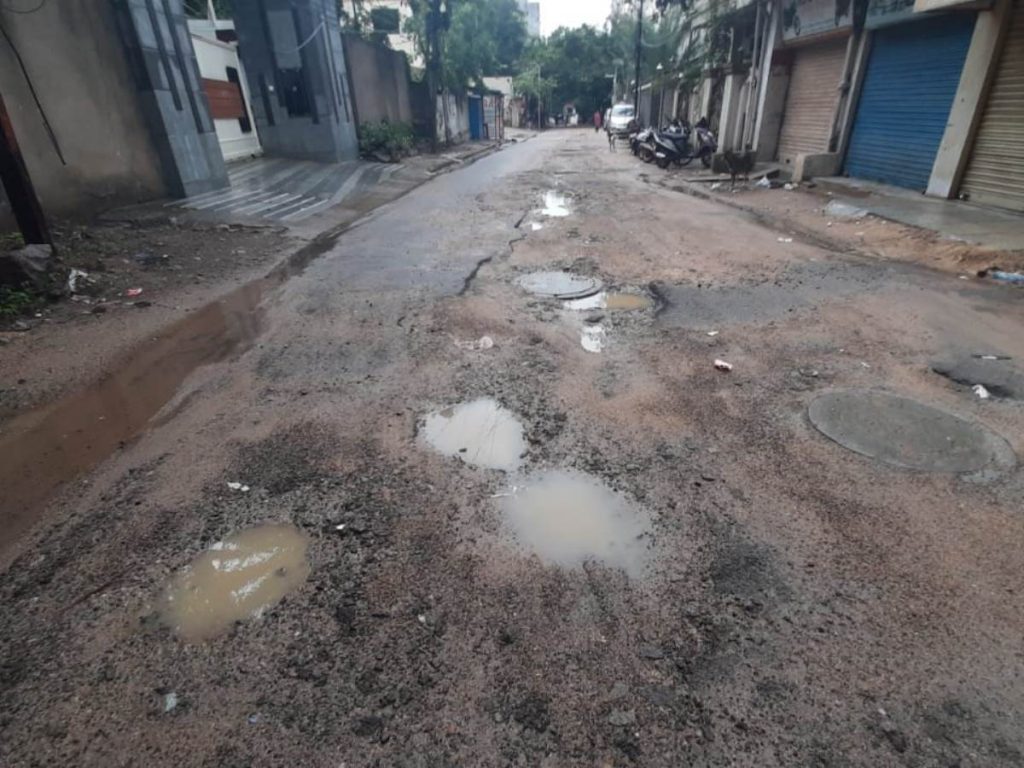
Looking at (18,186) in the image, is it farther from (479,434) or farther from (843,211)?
(843,211)

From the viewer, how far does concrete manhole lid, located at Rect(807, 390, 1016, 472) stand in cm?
291

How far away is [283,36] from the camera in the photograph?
15.3 meters

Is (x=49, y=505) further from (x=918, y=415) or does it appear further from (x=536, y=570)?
(x=918, y=415)

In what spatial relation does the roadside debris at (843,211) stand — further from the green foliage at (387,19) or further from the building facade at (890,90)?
the green foliage at (387,19)

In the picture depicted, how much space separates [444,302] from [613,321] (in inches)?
67.2

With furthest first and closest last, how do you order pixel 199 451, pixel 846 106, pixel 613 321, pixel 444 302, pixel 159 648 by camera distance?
1. pixel 846 106
2. pixel 444 302
3. pixel 613 321
4. pixel 199 451
5. pixel 159 648

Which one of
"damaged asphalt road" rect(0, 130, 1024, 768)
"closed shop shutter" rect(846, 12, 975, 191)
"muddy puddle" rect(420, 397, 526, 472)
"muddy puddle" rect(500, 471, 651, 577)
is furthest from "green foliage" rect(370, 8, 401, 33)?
"muddy puddle" rect(500, 471, 651, 577)

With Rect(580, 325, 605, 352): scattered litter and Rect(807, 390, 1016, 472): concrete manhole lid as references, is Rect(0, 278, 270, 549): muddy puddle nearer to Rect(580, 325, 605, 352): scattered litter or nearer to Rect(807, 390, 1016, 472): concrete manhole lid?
Rect(580, 325, 605, 352): scattered litter

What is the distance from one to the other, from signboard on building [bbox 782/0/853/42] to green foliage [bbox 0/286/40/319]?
47.7ft

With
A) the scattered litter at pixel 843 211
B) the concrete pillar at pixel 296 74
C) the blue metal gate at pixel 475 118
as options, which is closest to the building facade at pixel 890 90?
the scattered litter at pixel 843 211

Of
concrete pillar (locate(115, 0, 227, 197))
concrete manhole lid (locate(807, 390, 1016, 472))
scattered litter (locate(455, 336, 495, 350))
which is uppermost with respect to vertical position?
concrete pillar (locate(115, 0, 227, 197))

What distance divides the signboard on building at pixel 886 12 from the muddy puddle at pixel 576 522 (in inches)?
458

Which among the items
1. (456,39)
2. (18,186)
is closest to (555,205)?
(18,186)

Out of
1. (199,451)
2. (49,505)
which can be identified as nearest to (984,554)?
(199,451)
